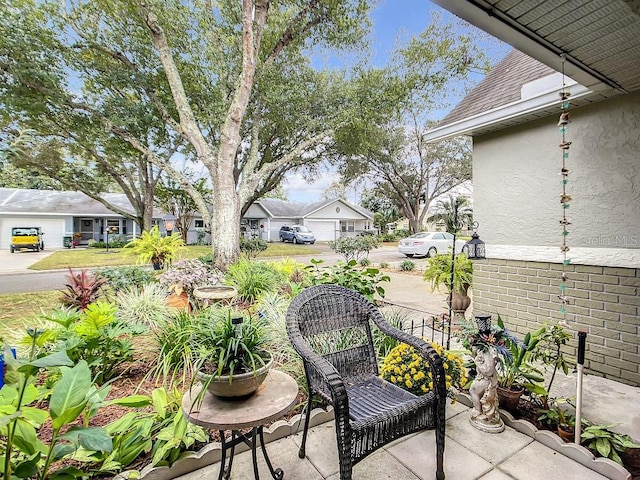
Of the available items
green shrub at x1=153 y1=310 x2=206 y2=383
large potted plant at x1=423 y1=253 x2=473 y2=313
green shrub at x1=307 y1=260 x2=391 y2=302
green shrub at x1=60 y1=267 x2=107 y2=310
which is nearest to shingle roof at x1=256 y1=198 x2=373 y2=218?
green shrub at x1=60 y1=267 x2=107 y2=310

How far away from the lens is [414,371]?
2209 millimetres

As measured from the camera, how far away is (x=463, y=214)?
457cm

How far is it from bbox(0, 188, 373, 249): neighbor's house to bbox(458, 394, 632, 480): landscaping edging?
896 inches

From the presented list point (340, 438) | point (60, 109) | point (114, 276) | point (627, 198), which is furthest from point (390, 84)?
point (340, 438)

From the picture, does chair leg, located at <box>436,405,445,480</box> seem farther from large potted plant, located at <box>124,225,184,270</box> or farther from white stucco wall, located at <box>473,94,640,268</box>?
large potted plant, located at <box>124,225,184,270</box>

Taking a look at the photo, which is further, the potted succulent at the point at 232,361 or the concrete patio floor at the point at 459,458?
the concrete patio floor at the point at 459,458

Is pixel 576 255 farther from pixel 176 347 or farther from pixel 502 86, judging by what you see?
pixel 176 347

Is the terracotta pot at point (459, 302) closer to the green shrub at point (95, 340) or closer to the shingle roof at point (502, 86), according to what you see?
the shingle roof at point (502, 86)

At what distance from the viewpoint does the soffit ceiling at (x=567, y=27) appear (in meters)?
1.70

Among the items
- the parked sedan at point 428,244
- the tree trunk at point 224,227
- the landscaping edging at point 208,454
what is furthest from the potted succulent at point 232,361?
the parked sedan at point 428,244

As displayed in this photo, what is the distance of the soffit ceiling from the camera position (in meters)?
1.70

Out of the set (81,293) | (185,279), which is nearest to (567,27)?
(185,279)

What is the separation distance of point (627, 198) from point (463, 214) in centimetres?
185

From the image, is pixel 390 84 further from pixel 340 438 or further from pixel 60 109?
pixel 340 438
